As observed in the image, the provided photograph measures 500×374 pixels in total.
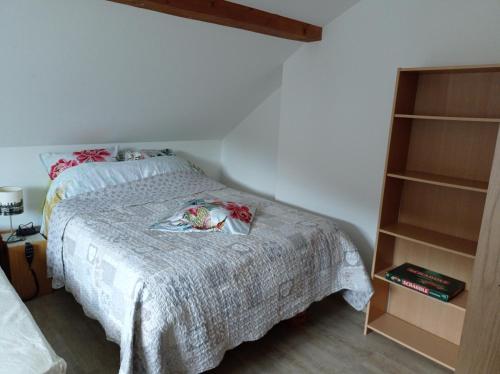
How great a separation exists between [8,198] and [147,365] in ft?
5.29

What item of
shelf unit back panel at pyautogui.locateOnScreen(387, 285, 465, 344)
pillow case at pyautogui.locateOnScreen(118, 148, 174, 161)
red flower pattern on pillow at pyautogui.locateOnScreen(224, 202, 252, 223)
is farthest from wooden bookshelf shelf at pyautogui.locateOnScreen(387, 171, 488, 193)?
pillow case at pyautogui.locateOnScreen(118, 148, 174, 161)

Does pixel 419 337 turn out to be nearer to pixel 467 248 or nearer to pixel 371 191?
pixel 467 248

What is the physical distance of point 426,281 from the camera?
2084 mm

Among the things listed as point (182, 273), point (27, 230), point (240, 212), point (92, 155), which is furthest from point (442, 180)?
point (27, 230)

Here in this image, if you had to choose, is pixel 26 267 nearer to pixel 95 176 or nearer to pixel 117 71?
pixel 95 176

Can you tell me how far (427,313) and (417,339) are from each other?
7.1 inches

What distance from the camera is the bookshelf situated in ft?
6.40

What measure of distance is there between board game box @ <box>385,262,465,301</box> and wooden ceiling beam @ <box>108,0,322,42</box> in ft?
5.46

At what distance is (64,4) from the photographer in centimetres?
188

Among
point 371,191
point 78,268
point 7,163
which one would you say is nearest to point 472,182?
point 371,191

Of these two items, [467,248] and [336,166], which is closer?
[467,248]

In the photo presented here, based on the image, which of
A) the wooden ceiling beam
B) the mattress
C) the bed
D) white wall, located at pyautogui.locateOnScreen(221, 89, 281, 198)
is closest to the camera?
the mattress

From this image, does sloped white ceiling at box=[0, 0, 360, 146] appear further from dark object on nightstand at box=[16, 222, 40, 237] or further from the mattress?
the mattress

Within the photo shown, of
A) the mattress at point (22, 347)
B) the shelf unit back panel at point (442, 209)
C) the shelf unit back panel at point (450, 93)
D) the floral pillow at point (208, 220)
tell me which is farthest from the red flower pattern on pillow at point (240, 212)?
the mattress at point (22, 347)
